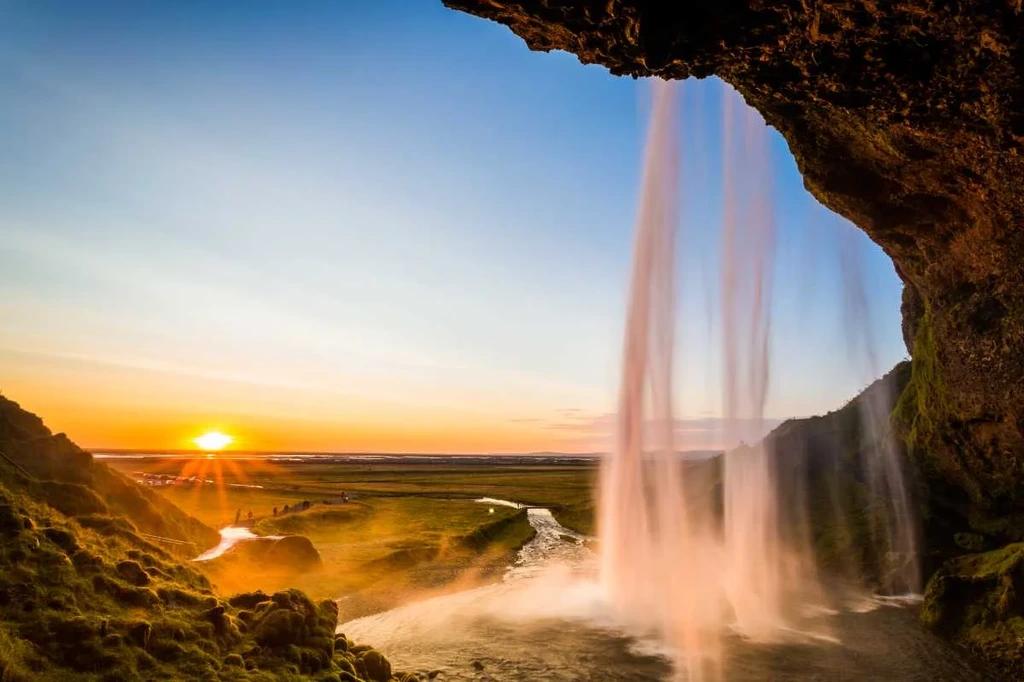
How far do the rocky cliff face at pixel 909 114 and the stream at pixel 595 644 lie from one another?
35.8 feet

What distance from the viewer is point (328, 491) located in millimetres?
92688

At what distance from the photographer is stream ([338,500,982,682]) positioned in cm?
2017

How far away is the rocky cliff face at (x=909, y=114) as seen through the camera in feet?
40.0

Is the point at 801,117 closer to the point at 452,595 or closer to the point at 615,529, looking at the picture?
the point at 615,529

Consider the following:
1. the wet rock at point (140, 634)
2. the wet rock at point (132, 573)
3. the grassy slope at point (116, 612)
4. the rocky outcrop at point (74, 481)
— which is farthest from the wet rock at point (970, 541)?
the rocky outcrop at point (74, 481)

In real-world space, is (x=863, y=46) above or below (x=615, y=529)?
above

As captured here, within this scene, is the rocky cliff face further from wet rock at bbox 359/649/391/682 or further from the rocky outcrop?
the rocky outcrop

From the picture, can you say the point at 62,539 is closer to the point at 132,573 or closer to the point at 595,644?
the point at 132,573

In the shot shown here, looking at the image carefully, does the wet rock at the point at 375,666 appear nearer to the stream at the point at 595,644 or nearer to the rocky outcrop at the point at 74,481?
the stream at the point at 595,644

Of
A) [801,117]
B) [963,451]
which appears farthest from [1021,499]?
[801,117]

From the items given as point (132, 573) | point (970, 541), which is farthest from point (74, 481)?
point (970, 541)

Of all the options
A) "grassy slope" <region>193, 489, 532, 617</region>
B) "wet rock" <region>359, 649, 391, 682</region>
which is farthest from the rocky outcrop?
"wet rock" <region>359, 649, 391, 682</region>

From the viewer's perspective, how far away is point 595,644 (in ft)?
76.1

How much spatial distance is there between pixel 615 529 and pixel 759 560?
34.0 ft
